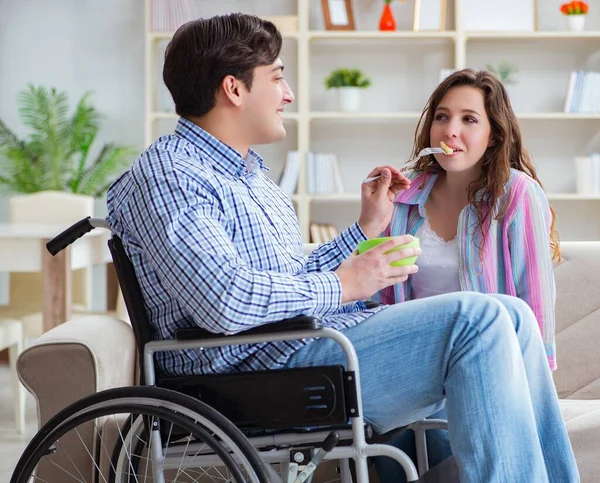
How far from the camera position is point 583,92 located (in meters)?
4.92

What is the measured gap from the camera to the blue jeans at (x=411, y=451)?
192 cm

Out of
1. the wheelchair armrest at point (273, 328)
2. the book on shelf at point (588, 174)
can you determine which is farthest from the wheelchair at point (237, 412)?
the book on shelf at point (588, 174)

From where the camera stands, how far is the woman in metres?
2.02

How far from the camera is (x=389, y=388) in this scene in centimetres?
151

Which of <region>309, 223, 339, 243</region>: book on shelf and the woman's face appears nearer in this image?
the woman's face

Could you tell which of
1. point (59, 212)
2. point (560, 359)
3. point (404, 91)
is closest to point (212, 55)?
point (560, 359)

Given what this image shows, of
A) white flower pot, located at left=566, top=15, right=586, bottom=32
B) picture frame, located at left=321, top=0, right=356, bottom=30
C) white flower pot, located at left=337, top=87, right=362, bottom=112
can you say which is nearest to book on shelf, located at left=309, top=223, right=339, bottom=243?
white flower pot, located at left=337, top=87, right=362, bottom=112

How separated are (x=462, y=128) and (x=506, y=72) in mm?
3072

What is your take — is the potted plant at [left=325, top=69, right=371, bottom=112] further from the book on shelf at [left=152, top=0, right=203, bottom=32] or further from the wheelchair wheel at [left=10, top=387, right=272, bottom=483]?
the wheelchair wheel at [left=10, top=387, right=272, bottom=483]

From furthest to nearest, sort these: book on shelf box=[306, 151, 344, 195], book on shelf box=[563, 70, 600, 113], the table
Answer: book on shelf box=[306, 151, 344, 195], book on shelf box=[563, 70, 600, 113], the table

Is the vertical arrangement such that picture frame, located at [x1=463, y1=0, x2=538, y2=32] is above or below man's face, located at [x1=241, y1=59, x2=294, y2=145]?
above

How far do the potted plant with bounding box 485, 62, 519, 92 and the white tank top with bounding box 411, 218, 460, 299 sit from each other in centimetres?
313

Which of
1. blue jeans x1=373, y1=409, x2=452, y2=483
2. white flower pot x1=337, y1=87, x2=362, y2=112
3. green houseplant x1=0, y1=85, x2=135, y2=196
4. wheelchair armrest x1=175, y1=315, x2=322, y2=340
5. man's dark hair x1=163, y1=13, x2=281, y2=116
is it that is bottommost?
A: blue jeans x1=373, y1=409, x2=452, y2=483

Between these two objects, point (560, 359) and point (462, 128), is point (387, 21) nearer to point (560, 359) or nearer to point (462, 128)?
point (462, 128)
